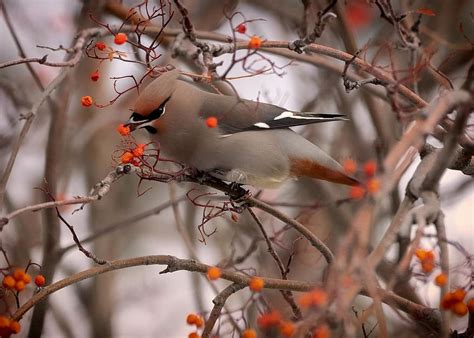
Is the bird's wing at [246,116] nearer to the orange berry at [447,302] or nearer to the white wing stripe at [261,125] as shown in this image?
the white wing stripe at [261,125]

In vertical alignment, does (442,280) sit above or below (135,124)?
below

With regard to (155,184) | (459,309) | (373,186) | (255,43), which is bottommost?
(459,309)

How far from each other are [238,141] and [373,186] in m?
1.55

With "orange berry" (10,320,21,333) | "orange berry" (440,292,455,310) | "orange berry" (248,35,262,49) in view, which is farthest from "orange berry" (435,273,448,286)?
"orange berry" (10,320,21,333)

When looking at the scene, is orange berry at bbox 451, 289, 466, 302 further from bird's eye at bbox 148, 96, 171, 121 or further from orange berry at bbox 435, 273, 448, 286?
bird's eye at bbox 148, 96, 171, 121

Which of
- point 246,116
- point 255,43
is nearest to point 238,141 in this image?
point 246,116

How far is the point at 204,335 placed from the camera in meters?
1.95

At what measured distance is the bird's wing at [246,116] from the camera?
2.82 meters

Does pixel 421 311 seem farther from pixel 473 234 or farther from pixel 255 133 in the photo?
pixel 473 234

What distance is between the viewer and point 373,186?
4.28ft

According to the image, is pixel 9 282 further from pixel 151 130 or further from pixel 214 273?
pixel 151 130

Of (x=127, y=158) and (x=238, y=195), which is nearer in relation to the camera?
(x=127, y=158)

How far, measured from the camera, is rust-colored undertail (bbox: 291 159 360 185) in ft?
8.63

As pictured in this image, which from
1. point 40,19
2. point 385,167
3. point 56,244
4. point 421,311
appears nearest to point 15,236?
point 56,244
